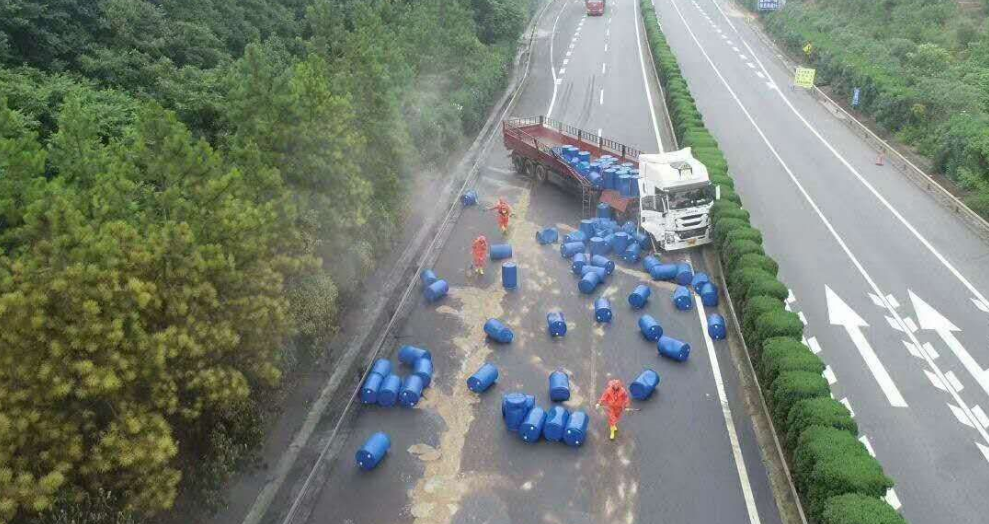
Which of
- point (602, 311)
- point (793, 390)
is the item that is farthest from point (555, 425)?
point (602, 311)

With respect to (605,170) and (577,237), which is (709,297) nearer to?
(577,237)

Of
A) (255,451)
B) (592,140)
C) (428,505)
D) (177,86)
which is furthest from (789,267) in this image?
(177,86)

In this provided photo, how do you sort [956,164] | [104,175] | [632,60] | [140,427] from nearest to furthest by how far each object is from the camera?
[140,427], [104,175], [956,164], [632,60]

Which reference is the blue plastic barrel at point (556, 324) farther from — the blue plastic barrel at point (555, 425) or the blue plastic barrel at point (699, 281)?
the blue plastic barrel at point (699, 281)

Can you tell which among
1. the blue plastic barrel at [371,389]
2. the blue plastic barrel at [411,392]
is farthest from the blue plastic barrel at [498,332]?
the blue plastic barrel at [371,389]

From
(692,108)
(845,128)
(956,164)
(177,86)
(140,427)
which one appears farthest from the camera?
(845,128)

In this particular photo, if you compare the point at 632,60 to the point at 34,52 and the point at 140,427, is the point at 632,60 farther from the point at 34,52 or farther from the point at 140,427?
the point at 140,427
